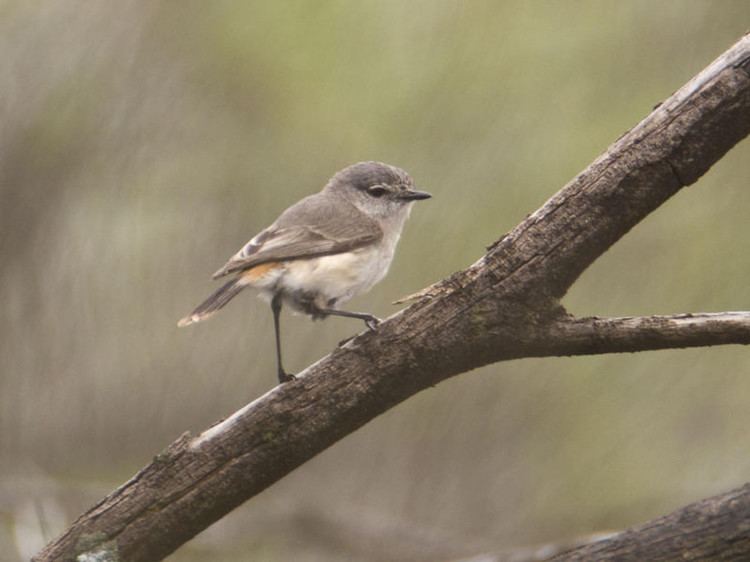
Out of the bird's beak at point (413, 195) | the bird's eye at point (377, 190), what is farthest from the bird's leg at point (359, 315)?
the bird's eye at point (377, 190)

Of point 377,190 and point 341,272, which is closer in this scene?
point 341,272

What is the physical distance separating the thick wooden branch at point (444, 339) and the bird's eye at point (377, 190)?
0.84 m

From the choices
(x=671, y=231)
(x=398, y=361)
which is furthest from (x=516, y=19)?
(x=398, y=361)

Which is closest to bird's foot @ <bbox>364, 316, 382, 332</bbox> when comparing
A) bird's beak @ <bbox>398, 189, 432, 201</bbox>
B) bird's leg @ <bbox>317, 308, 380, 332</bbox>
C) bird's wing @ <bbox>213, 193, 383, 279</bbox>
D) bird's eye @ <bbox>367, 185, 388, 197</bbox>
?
bird's leg @ <bbox>317, 308, 380, 332</bbox>

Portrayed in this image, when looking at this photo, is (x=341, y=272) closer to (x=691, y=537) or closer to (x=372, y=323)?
(x=372, y=323)

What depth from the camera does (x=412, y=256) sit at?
2.33 meters

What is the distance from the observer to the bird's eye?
8.67 feet

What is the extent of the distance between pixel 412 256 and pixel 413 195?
8.6 inches

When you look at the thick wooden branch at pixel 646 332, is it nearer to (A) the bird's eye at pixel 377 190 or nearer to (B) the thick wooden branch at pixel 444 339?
(B) the thick wooden branch at pixel 444 339

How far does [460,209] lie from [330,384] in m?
0.49

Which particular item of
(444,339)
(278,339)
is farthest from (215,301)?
(444,339)

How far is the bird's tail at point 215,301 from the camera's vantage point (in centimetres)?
202

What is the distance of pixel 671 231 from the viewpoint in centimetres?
214

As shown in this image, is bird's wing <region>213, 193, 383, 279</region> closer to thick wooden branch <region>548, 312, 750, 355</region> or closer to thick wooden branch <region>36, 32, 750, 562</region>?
thick wooden branch <region>36, 32, 750, 562</region>
